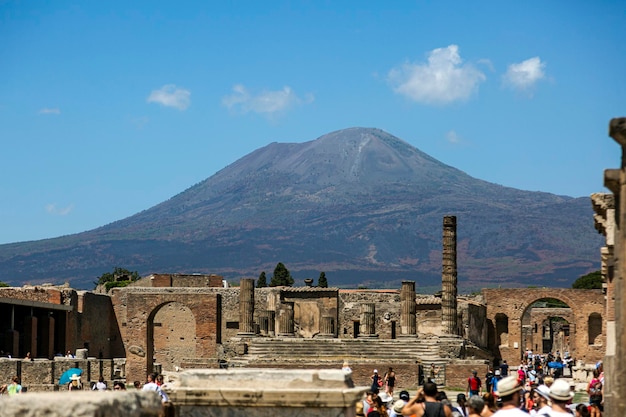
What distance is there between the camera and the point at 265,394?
9617 mm

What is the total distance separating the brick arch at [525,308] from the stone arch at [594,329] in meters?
1.20

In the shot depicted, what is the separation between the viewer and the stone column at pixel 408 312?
51344 mm

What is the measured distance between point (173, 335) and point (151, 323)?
25.7 ft

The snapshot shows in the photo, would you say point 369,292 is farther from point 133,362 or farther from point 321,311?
point 133,362

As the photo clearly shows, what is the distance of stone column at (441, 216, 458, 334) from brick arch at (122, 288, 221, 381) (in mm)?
8903

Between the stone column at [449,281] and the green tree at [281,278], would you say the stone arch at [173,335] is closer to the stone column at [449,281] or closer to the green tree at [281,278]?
the stone column at [449,281]

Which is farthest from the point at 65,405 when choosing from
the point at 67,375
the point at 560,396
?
the point at 67,375

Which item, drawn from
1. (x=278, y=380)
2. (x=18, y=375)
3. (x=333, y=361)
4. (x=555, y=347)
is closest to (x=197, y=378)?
(x=278, y=380)

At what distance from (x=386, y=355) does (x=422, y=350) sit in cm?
176

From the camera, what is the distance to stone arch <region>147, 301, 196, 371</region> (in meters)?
63.5

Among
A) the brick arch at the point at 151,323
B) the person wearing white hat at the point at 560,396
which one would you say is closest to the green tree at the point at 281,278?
the brick arch at the point at 151,323

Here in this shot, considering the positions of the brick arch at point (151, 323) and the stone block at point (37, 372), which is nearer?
the stone block at point (37, 372)

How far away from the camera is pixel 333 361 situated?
141 ft

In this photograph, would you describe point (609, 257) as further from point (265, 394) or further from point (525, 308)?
Answer: point (525, 308)
